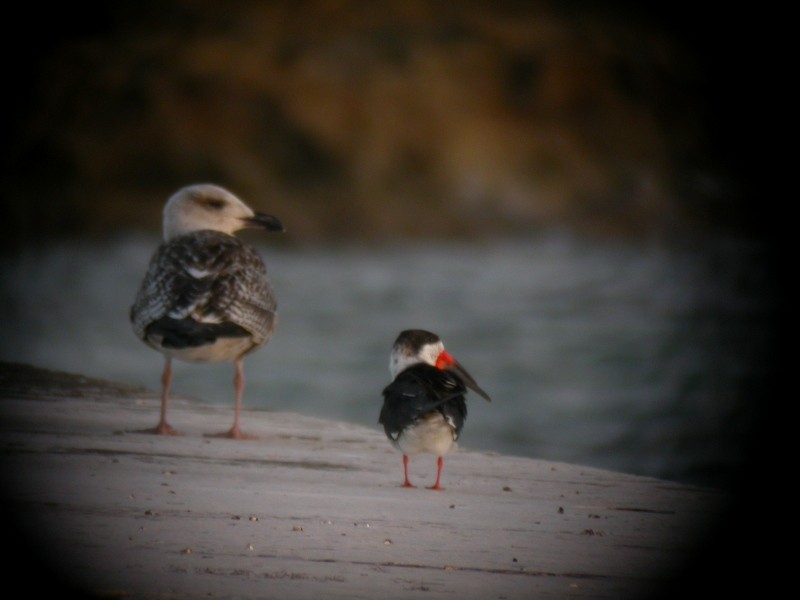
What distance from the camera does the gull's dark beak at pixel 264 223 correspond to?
24.2ft

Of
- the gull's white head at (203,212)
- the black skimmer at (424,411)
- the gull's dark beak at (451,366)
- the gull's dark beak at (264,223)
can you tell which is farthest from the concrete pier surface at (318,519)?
the gull's dark beak at (264,223)

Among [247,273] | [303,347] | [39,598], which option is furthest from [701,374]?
[39,598]

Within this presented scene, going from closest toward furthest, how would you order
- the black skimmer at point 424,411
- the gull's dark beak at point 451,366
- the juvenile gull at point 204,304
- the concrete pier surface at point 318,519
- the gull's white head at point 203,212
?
the concrete pier surface at point 318,519 → the black skimmer at point 424,411 → the gull's dark beak at point 451,366 → the juvenile gull at point 204,304 → the gull's white head at point 203,212

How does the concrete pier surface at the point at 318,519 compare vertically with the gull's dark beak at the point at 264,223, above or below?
below

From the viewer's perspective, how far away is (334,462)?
17.4 feet

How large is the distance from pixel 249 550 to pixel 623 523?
1329mm

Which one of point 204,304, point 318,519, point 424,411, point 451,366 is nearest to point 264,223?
point 204,304

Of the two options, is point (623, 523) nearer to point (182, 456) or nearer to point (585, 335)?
point (182, 456)

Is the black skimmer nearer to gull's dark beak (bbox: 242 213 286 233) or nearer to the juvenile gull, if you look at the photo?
the juvenile gull

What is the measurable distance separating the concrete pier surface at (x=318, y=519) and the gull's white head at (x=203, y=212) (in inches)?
57.5

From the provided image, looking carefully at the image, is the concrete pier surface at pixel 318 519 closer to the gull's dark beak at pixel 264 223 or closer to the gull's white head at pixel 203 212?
the gull's white head at pixel 203 212

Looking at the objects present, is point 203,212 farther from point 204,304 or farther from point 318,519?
point 318,519

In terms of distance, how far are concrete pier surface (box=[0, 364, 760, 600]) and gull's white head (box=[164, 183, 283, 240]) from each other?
1459 mm

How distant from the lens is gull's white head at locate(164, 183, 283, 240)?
23.6 feet
